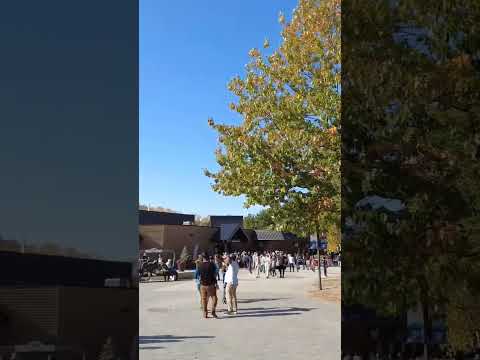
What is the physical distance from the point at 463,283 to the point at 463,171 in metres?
1.42

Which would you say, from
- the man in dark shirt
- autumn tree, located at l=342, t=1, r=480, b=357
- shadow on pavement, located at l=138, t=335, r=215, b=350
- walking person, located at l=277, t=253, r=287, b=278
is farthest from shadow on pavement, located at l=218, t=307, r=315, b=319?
walking person, located at l=277, t=253, r=287, b=278

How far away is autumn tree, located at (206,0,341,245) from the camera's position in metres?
18.0

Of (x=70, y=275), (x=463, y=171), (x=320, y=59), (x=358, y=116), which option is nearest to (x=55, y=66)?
(x=70, y=275)

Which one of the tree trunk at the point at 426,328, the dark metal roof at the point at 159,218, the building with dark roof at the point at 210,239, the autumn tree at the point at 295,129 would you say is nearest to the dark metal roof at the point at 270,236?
the building with dark roof at the point at 210,239

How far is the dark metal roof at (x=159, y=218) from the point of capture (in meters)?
65.1

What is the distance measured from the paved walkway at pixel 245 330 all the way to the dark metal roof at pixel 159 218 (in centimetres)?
4625

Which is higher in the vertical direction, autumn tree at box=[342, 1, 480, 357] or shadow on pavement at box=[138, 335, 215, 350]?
autumn tree at box=[342, 1, 480, 357]

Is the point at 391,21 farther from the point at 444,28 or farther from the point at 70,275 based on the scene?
the point at 70,275

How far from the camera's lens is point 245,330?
39.5 ft

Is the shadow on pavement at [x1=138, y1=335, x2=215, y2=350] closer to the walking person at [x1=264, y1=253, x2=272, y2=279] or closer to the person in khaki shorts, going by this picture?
the person in khaki shorts

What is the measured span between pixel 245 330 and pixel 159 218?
57893mm

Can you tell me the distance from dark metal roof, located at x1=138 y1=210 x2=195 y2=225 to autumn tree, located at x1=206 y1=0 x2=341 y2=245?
146 feet

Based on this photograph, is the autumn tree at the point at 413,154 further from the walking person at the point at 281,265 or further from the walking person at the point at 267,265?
the walking person at the point at 281,265

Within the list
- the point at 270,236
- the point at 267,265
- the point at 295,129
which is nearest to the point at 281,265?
the point at 267,265
